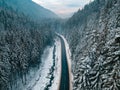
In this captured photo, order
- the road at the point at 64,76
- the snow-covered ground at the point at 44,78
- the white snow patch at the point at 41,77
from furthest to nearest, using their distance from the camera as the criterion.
A: 1. the white snow patch at the point at 41,77
2. the snow-covered ground at the point at 44,78
3. the road at the point at 64,76

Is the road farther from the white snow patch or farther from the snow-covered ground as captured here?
the white snow patch

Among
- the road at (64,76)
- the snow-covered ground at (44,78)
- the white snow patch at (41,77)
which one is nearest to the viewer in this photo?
the road at (64,76)

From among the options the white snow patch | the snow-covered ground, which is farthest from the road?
the white snow patch

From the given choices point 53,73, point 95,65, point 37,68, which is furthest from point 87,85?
point 37,68

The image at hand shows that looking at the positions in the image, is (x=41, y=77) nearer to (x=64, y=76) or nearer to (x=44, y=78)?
(x=44, y=78)

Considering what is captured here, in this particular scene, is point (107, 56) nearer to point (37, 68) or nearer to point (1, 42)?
point (1, 42)

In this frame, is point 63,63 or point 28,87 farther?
point 63,63

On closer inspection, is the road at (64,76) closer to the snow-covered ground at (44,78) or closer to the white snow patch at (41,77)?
the snow-covered ground at (44,78)

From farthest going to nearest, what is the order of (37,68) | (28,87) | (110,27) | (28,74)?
(37,68) < (28,74) < (28,87) < (110,27)

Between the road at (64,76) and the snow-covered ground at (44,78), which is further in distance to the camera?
the snow-covered ground at (44,78)

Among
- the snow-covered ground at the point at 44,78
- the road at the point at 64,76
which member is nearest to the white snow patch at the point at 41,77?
the snow-covered ground at the point at 44,78

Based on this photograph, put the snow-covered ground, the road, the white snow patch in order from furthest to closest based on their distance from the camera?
the white snow patch < the snow-covered ground < the road
